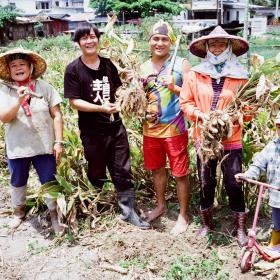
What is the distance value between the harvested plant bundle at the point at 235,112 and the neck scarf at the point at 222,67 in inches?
4.6

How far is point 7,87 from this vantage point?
3.27 meters

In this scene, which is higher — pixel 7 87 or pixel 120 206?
pixel 7 87

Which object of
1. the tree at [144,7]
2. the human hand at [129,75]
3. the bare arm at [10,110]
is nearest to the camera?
the bare arm at [10,110]

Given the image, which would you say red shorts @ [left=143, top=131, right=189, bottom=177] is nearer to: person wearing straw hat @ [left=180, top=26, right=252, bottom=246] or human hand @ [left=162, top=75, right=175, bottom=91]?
person wearing straw hat @ [left=180, top=26, right=252, bottom=246]

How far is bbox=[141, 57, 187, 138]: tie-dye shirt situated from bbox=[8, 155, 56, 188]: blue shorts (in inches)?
37.2

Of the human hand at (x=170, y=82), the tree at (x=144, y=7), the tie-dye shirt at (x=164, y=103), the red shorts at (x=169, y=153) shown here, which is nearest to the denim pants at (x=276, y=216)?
the red shorts at (x=169, y=153)

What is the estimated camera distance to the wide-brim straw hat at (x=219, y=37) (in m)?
2.99

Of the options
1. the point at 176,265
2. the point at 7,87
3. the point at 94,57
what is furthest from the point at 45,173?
the point at 176,265

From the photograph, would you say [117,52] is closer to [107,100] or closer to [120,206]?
[107,100]

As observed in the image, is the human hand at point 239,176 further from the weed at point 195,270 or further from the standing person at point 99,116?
the standing person at point 99,116

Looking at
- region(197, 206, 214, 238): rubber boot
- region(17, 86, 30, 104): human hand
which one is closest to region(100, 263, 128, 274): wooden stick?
region(197, 206, 214, 238): rubber boot

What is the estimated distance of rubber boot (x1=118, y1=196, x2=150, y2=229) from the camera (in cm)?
362

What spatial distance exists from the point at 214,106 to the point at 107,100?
87 centimetres

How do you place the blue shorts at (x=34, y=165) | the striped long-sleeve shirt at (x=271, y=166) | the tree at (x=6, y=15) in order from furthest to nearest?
1. the tree at (x=6, y=15)
2. the blue shorts at (x=34, y=165)
3. the striped long-sleeve shirt at (x=271, y=166)
